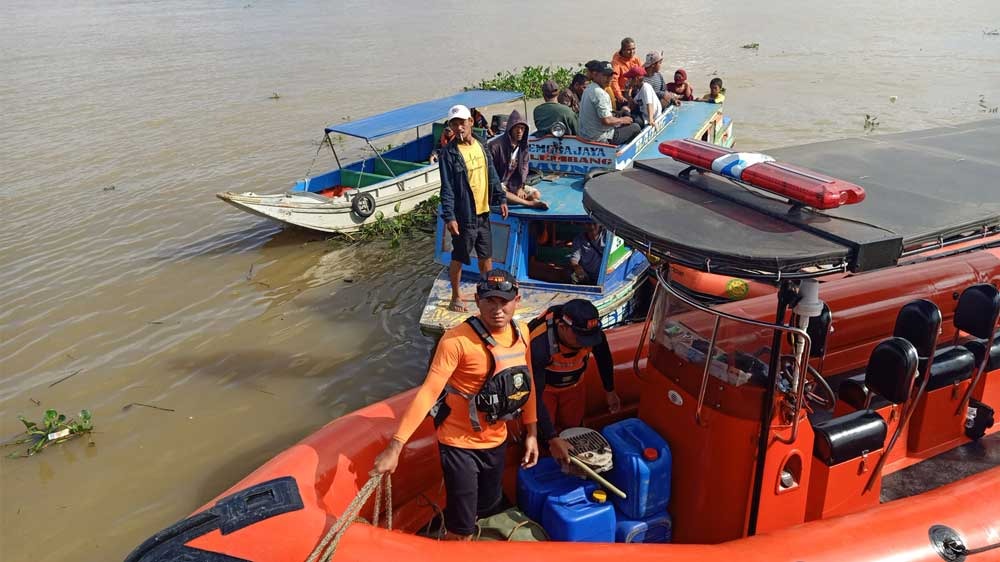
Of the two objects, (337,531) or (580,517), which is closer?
(337,531)

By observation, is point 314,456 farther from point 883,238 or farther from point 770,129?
point 770,129

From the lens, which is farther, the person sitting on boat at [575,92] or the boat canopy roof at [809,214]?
the person sitting on boat at [575,92]

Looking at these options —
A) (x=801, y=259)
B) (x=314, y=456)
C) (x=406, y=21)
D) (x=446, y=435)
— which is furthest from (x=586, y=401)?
(x=406, y=21)

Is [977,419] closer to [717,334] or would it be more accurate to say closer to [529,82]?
[717,334]

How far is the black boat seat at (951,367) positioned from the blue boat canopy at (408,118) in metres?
7.96

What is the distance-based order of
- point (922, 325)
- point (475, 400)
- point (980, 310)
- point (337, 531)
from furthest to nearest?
point (980, 310) < point (922, 325) < point (475, 400) < point (337, 531)

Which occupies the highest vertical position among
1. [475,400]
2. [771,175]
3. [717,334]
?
[771,175]

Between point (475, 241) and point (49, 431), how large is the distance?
4.27 m

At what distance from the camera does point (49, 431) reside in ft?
21.4

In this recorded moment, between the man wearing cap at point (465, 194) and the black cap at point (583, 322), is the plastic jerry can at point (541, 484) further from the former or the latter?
the man wearing cap at point (465, 194)

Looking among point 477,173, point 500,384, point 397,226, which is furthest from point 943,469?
point 397,226

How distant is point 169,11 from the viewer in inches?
1999

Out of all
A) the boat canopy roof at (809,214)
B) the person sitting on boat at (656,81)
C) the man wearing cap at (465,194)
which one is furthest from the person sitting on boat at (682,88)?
the boat canopy roof at (809,214)

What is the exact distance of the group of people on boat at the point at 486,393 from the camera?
309cm
